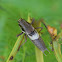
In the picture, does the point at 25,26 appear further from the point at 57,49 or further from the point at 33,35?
the point at 57,49

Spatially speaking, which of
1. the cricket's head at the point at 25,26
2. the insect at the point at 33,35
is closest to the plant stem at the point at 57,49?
the insect at the point at 33,35

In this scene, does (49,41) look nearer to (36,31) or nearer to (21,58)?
(36,31)

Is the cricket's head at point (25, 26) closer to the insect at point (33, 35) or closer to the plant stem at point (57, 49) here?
the insect at point (33, 35)

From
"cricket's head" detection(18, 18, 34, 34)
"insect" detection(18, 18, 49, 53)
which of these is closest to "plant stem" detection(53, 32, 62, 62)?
"insect" detection(18, 18, 49, 53)

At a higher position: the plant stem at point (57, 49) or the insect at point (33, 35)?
the insect at point (33, 35)

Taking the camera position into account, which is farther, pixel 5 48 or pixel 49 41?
pixel 5 48

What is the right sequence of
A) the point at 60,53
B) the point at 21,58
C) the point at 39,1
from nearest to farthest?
the point at 39,1 < the point at 60,53 < the point at 21,58

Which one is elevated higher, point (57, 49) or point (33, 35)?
point (33, 35)

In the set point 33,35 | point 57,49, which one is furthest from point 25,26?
point 57,49

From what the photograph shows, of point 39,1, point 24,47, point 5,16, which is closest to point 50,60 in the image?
point 24,47
